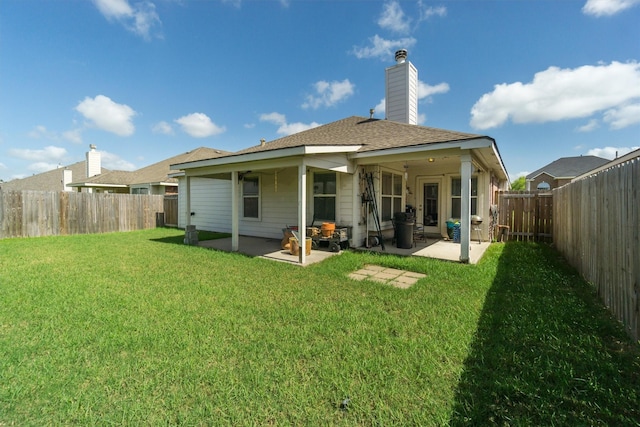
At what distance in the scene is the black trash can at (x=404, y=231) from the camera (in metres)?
7.47

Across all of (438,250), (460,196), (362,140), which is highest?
(362,140)

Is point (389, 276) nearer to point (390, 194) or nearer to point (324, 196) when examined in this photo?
point (324, 196)

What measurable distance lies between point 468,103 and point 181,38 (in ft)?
40.3

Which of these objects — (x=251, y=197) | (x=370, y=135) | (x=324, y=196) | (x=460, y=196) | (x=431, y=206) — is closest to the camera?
(x=324, y=196)

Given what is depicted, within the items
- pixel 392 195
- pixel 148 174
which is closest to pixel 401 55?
pixel 392 195

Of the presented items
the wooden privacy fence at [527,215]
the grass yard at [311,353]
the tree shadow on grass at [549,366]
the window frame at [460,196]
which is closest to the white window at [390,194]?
the window frame at [460,196]

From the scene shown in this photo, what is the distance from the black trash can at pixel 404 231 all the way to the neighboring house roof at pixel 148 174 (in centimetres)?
1446

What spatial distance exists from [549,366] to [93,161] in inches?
1097

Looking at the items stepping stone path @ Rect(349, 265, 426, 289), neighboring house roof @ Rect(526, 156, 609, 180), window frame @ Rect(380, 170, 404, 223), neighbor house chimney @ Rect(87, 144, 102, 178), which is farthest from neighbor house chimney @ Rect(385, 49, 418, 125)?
neighboring house roof @ Rect(526, 156, 609, 180)

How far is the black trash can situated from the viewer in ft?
24.5

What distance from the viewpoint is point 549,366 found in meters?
2.26

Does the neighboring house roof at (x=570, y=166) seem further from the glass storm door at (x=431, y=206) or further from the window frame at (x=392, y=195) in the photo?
the window frame at (x=392, y=195)

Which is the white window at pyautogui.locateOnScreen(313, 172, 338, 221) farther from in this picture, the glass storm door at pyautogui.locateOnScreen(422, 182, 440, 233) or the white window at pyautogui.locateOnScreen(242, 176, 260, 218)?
the glass storm door at pyautogui.locateOnScreen(422, 182, 440, 233)

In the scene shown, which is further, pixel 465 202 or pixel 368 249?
pixel 368 249
